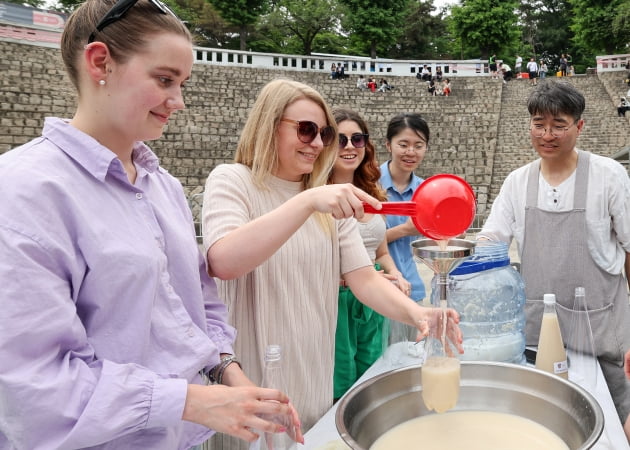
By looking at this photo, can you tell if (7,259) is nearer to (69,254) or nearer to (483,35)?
(69,254)

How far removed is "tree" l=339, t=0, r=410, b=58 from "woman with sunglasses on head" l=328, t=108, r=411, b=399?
2354 centimetres

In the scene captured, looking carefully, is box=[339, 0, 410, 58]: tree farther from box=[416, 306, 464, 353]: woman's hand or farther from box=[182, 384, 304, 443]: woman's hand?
box=[182, 384, 304, 443]: woman's hand

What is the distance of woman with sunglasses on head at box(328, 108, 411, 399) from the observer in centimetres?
181

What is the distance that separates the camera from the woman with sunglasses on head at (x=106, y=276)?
0.64 metres

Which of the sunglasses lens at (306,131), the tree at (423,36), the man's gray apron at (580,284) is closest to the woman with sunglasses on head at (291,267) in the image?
the sunglasses lens at (306,131)

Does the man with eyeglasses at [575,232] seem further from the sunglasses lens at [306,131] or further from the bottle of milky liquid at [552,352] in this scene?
the sunglasses lens at [306,131]

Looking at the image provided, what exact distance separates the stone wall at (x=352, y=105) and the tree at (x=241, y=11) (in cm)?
620

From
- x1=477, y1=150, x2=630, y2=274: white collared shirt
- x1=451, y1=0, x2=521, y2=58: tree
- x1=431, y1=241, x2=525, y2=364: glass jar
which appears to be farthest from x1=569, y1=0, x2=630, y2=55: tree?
x1=431, y1=241, x2=525, y2=364: glass jar

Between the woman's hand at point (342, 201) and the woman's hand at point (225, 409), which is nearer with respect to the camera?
the woman's hand at point (225, 409)

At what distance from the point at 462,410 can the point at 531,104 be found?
1.34m

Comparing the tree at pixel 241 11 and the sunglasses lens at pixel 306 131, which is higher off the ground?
the tree at pixel 241 11


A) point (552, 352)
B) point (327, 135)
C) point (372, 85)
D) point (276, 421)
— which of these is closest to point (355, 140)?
point (327, 135)

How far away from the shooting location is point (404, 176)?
272 cm

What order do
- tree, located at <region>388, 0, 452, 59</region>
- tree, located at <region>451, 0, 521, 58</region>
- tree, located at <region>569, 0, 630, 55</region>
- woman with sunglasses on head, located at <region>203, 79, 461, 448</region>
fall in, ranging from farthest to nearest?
1. tree, located at <region>388, 0, 452, 59</region>
2. tree, located at <region>451, 0, 521, 58</region>
3. tree, located at <region>569, 0, 630, 55</region>
4. woman with sunglasses on head, located at <region>203, 79, 461, 448</region>
